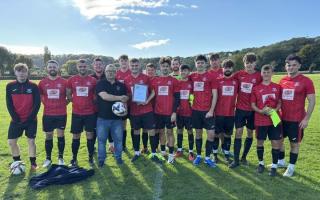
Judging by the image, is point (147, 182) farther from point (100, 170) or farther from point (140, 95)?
point (140, 95)

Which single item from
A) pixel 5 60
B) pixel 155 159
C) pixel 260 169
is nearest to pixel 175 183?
pixel 155 159

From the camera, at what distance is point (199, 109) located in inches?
299

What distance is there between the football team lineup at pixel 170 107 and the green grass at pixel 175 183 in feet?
0.94

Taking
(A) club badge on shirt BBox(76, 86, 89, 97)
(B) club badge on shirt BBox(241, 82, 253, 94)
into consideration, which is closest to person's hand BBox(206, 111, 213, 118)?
(B) club badge on shirt BBox(241, 82, 253, 94)

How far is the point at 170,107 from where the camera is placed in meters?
7.88

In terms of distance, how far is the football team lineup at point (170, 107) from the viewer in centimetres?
690

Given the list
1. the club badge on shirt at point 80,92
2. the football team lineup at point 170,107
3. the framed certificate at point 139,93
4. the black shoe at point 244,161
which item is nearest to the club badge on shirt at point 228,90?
the football team lineup at point 170,107

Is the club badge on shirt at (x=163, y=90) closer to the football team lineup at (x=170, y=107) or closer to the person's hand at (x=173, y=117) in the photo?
the football team lineup at (x=170, y=107)

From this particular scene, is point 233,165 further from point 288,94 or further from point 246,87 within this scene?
point 288,94

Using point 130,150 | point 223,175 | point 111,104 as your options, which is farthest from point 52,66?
point 223,175

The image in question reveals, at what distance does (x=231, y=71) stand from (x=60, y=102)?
392cm

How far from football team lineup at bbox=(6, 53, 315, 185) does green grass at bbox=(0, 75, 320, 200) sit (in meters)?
0.29

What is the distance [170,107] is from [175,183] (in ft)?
6.55

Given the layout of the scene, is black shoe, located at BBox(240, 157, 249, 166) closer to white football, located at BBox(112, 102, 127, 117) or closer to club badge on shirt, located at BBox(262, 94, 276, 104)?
club badge on shirt, located at BBox(262, 94, 276, 104)
